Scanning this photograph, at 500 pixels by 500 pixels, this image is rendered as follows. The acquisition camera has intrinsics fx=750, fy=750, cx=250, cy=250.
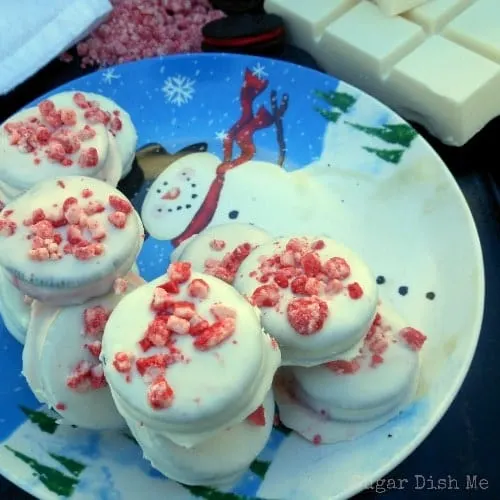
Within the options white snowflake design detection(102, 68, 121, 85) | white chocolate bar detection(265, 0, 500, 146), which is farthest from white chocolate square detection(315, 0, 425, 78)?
white snowflake design detection(102, 68, 121, 85)

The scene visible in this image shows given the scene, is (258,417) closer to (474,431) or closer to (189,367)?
(189,367)

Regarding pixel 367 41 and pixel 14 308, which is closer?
pixel 14 308

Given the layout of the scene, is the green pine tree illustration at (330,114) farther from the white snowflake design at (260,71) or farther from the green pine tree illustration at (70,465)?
the green pine tree illustration at (70,465)

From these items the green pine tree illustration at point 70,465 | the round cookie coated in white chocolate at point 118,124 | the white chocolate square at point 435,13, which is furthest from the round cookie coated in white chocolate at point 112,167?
the white chocolate square at point 435,13

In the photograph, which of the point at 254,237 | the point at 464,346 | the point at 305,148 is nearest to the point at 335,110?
Answer: the point at 305,148

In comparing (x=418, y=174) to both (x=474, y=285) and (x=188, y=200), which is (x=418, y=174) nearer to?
(x=474, y=285)

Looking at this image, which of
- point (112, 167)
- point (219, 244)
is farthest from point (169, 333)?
point (112, 167)
